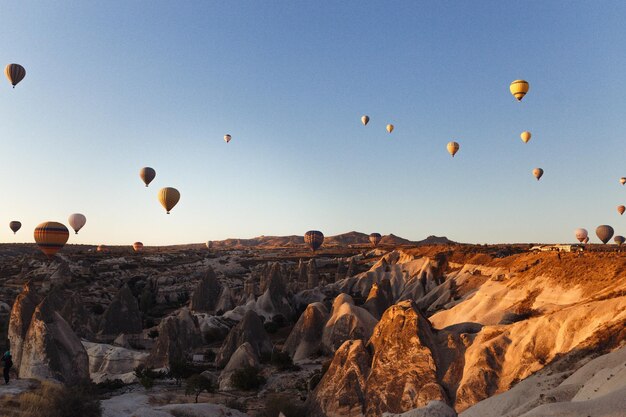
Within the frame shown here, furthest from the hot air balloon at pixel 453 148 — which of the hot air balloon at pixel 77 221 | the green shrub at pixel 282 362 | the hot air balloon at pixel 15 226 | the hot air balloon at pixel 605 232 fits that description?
the hot air balloon at pixel 15 226

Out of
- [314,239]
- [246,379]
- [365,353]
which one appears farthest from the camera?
[314,239]

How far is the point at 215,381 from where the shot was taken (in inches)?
1246

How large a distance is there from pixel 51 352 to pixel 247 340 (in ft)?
54.4

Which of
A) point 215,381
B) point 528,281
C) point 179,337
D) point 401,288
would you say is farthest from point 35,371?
point 401,288

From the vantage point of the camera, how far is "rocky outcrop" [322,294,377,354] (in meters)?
38.0

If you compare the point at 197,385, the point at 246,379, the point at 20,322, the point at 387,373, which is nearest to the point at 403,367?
the point at 387,373

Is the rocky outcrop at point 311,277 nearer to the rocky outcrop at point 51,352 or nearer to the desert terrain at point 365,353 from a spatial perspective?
the desert terrain at point 365,353

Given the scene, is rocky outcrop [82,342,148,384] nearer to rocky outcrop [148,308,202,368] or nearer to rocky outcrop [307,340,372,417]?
rocky outcrop [148,308,202,368]

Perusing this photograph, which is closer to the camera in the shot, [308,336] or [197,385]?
[197,385]

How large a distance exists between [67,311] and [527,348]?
4022cm

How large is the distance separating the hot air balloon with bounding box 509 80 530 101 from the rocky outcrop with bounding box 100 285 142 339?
51.5 m

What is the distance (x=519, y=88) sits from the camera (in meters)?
58.6

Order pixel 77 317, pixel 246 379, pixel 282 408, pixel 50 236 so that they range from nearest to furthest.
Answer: pixel 282 408 → pixel 246 379 → pixel 77 317 → pixel 50 236

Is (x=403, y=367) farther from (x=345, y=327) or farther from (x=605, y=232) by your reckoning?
(x=605, y=232)
